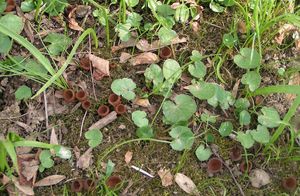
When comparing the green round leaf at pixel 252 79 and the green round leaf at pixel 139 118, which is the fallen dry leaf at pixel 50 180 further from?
the green round leaf at pixel 252 79

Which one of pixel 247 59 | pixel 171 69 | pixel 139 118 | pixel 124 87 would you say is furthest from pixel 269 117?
pixel 124 87

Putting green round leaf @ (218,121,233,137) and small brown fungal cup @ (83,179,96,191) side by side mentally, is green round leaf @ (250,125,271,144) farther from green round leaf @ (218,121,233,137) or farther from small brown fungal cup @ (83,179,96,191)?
small brown fungal cup @ (83,179,96,191)

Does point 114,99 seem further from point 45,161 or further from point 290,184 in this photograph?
point 290,184

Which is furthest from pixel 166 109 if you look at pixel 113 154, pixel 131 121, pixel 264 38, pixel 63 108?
pixel 264 38


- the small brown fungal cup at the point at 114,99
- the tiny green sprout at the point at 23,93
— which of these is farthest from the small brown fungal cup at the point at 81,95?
the tiny green sprout at the point at 23,93

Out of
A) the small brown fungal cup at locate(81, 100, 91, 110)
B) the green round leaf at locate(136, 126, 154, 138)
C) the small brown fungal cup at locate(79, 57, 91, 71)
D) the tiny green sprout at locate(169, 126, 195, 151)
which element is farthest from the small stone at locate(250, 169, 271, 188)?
the small brown fungal cup at locate(79, 57, 91, 71)

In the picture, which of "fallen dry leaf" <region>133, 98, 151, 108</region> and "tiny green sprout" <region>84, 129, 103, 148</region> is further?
"fallen dry leaf" <region>133, 98, 151, 108</region>

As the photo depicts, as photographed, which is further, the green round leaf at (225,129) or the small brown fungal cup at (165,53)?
→ the small brown fungal cup at (165,53)
